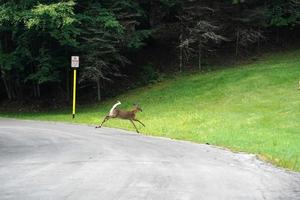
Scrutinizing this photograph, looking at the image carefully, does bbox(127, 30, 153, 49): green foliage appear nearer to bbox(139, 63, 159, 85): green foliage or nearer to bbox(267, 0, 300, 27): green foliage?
bbox(139, 63, 159, 85): green foliage

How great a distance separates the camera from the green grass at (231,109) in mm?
19798

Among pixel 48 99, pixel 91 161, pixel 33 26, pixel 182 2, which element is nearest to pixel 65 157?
pixel 91 161

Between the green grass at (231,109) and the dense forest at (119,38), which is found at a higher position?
the dense forest at (119,38)

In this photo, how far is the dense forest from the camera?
35250mm

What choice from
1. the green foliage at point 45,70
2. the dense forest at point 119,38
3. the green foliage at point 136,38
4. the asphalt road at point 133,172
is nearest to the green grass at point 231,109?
the asphalt road at point 133,172

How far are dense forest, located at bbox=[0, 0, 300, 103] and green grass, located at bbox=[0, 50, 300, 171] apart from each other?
8.40ft

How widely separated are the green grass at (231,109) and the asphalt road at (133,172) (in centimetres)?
177

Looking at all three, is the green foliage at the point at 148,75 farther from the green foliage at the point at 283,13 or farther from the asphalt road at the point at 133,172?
the asphalt road at the point at 133,172

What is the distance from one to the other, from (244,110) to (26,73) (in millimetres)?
17931

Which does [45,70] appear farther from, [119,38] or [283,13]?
[283,13]

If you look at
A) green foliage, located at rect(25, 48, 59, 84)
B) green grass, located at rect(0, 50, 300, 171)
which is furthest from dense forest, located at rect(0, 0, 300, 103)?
green grass, located at rect(0, 50, 300, 171)

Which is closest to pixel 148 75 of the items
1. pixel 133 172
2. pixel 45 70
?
pixel 45 70

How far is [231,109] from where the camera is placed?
94.7ft

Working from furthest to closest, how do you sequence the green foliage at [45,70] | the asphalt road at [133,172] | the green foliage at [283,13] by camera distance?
1. the green foliage at [283,13]
2. the green foliage at [45,70]
3. the asphalt road at [133,172]
